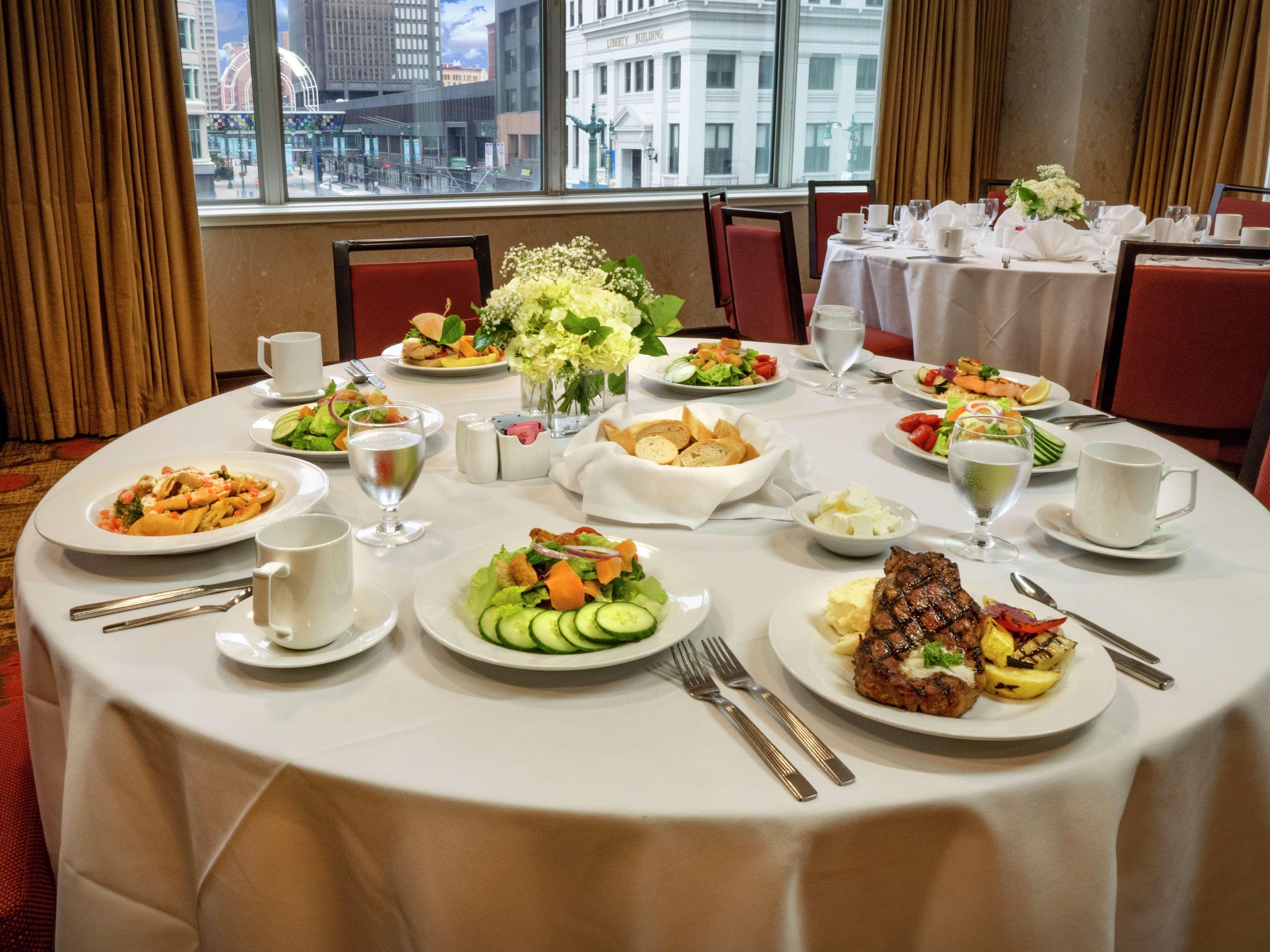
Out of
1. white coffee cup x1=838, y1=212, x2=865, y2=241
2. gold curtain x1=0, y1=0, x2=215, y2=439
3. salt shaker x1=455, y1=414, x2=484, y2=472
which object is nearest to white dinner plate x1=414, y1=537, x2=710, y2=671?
salt shaker x1=455, y1=414, x2=484, y2=472

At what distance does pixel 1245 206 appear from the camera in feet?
15.4

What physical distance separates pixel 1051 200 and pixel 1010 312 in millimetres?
750

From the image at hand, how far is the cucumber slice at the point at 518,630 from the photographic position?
920 millimetres

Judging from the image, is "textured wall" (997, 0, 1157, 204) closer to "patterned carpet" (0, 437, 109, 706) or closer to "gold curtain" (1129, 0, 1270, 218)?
"gold curtain" (1129, 0, 1270, 218)

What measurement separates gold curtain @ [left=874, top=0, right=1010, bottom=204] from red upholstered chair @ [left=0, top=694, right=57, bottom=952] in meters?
6.30

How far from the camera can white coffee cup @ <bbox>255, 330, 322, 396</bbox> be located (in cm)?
179

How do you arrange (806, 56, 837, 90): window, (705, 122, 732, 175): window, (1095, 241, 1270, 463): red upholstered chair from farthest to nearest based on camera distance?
1. (806, 56, 837, 90): window
2. (705, 122, 732, 175): window
3. (1095, 241, 1270, 463): red upholstered chair

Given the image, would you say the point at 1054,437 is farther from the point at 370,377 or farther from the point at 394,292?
the point at 394,292

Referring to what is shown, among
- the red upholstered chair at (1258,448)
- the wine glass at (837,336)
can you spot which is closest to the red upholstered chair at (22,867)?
the wine glass at (837,336)

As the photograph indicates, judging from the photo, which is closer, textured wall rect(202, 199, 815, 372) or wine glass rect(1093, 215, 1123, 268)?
wine glass rect(1093, 215, 1123, 268)

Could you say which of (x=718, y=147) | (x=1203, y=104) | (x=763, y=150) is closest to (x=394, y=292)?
(x=718, y=147)

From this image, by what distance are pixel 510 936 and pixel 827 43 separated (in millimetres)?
6806

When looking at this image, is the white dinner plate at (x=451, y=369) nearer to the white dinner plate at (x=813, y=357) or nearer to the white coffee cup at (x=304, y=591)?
the white dinner plate at (x=813, y=357)

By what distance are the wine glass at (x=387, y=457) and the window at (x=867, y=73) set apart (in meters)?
6.36
